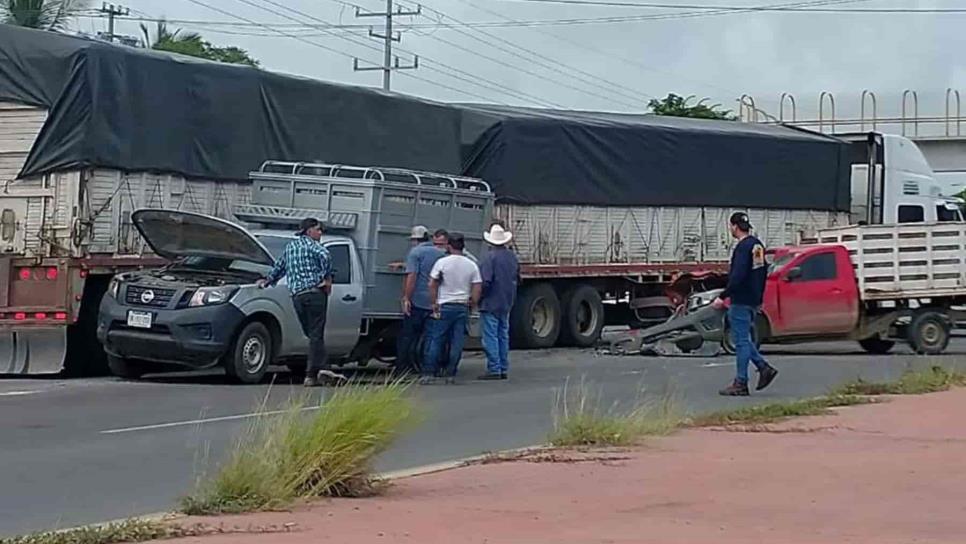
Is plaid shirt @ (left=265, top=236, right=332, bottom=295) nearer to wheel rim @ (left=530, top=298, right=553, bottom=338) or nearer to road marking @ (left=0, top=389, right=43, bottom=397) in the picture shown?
road marking @ (left=0, top=389, right=43, bottom=397)

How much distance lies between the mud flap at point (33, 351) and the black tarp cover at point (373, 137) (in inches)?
68.3

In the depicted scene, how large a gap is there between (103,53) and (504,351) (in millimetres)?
5599

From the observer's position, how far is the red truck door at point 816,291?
24.5 m

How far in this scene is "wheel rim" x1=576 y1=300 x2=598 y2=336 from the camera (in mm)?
27453

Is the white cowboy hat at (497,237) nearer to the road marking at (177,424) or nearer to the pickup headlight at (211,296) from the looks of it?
the pickup headlight at (211,296)

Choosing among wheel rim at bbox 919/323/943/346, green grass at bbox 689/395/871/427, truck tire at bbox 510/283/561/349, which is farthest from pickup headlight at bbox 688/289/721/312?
green grass at bbox 689/395/871/427

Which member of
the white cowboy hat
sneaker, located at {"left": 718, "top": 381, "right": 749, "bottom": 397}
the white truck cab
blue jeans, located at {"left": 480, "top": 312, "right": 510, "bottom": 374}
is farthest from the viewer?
the white truck cab

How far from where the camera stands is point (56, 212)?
60.7 ft

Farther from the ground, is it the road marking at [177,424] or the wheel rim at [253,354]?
the wheel rim at [253,354]

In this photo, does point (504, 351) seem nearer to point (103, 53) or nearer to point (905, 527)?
point (103, 53)

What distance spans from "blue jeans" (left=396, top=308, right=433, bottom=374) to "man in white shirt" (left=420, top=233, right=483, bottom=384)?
0.83 ft

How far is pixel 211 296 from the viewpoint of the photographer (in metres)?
17.7

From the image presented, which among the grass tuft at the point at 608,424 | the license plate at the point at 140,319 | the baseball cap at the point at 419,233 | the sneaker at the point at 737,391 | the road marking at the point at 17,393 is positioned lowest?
the road marking at the point at 17,393

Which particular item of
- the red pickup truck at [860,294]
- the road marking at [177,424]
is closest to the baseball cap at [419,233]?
the road marking at [177,424]
